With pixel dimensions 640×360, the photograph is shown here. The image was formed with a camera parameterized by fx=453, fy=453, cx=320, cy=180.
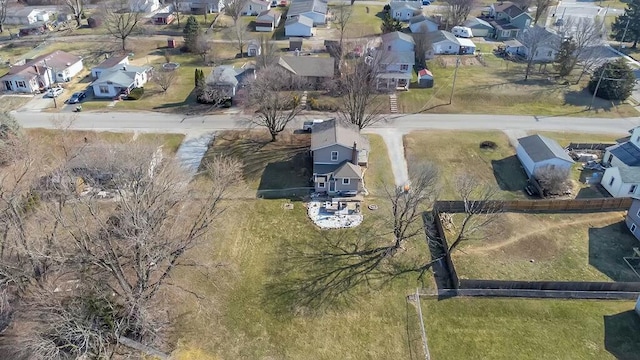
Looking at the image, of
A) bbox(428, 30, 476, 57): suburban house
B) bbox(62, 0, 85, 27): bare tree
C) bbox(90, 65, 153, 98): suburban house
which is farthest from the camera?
bbox(62, 0, 85, 27): bare tree

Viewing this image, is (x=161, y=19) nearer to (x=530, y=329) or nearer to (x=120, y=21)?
(x=120, y=21)

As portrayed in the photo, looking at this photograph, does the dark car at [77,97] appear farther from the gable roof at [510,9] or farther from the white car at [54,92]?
the gable roof at [510,9]

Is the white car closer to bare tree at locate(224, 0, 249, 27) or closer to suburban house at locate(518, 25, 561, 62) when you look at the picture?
bare tree at locate(224, 0, 249, 27)

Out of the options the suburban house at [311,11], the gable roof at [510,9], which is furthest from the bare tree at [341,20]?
the gable roof at [510,9]

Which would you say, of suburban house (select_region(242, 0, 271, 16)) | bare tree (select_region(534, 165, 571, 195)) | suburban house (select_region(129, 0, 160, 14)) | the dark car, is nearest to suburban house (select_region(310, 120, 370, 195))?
bare tree (select_region(534, 165, 571, 195))

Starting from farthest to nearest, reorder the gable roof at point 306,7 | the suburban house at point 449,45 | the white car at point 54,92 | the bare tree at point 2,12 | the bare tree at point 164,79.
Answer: the gable roof at point 306,7 < the bare tree at point 2,12 < the suburban house at point 449,45 < the bare tree at point 164,79 < the white car at point 54,92

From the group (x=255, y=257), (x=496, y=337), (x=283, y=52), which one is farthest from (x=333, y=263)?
(x=283, y=52)
